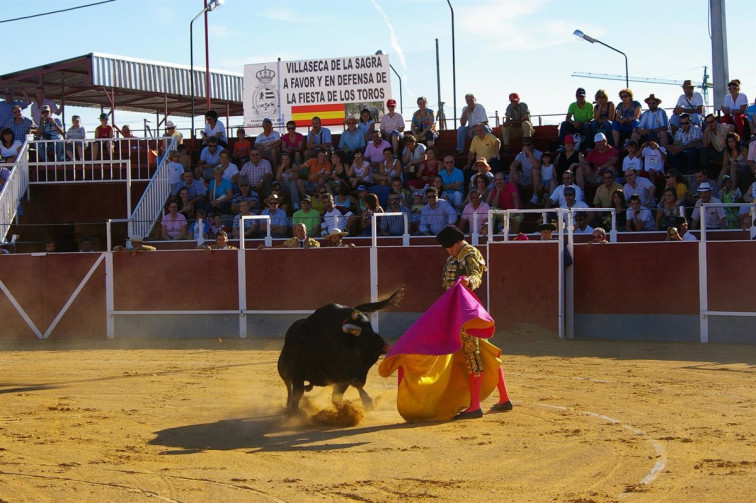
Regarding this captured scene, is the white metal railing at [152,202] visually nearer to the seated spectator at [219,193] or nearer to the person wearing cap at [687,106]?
the seated spectator at [219,193]

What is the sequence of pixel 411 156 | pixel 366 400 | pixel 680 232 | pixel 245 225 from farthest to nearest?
pixel 411 156
pixel 245 225
pixel 680 232
pixel 366 400

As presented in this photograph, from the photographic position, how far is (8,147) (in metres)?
Result: 17.2

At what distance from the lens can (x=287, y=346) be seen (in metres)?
7.25

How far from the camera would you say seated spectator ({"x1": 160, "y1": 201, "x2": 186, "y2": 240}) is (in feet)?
48.6

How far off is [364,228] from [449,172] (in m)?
1.54

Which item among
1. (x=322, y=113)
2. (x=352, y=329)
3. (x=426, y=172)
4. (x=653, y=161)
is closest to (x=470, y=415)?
(x=352, y=329)

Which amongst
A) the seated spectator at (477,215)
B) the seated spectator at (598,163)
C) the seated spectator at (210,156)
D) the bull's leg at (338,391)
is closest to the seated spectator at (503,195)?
the seated spectator at (477,215)

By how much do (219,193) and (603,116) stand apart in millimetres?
5966

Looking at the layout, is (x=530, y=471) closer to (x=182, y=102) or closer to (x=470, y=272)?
(x=470, y=272)

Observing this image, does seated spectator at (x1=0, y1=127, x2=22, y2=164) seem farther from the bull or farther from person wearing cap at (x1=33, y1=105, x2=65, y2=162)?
the bull

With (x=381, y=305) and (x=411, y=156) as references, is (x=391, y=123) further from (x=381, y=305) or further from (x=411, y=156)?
(x=381, y=305)

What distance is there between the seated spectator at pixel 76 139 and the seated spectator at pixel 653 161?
9.20 meters

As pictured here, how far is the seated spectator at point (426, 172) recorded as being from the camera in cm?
1432

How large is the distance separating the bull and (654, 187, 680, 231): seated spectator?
20.0 feet
